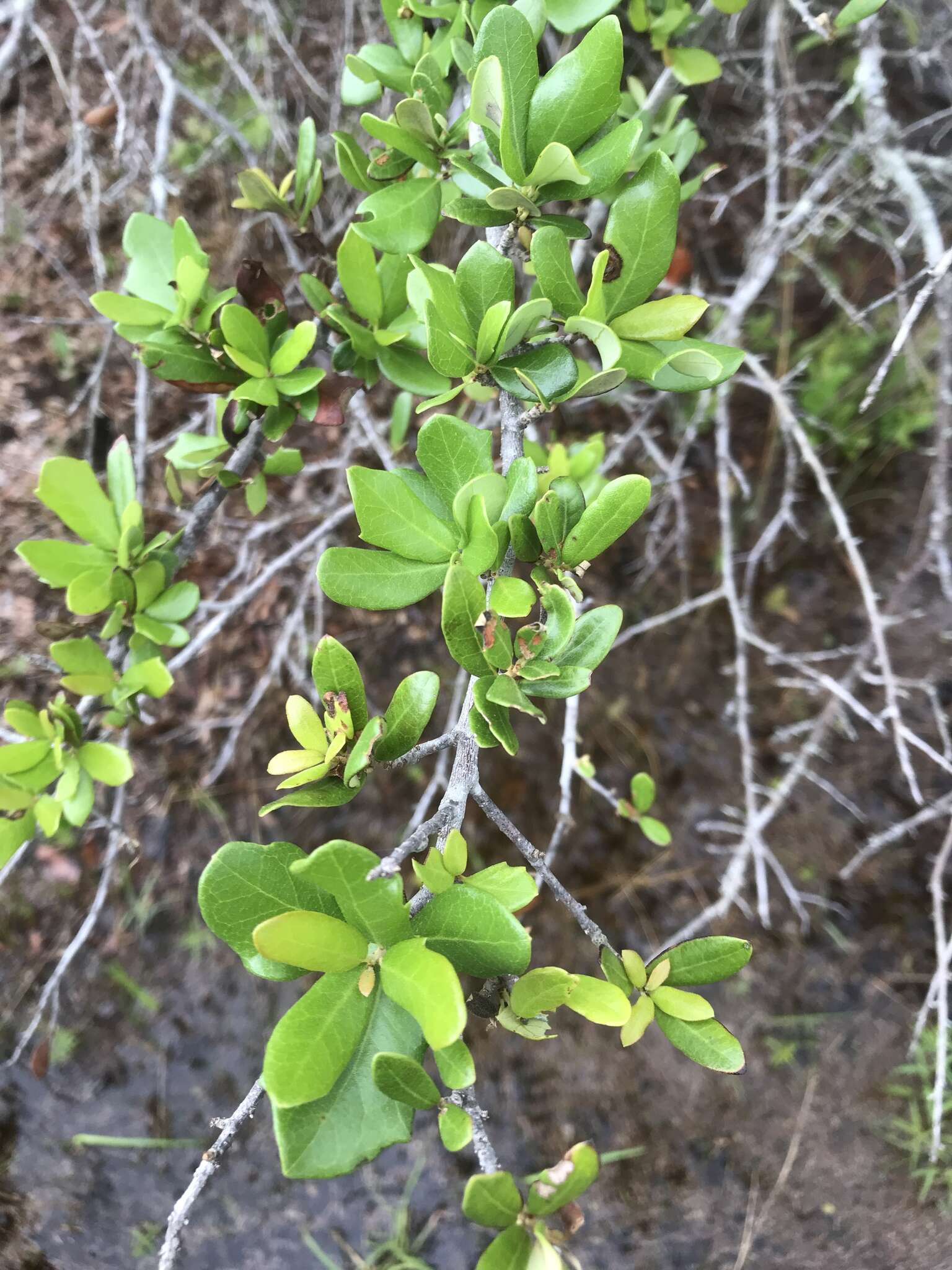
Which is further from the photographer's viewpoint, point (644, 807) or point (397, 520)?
point (644, 807)

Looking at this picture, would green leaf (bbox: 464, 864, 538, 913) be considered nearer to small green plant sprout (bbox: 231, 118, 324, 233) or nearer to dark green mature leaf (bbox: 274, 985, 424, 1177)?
dark green mature leaf (bbox: 274, 985, 424, 1177)

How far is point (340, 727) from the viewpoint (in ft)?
1.69

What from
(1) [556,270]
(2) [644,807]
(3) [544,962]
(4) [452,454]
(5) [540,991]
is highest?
(1) [556,270]

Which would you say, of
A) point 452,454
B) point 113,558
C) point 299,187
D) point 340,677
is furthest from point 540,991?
point 299,187

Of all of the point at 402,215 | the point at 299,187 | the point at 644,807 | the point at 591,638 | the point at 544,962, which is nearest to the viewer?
the point at 591,638

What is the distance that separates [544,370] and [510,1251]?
1.99 ft

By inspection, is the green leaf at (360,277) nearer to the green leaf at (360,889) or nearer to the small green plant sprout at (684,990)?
the green leaf at (360,889)

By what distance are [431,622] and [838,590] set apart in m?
1.25

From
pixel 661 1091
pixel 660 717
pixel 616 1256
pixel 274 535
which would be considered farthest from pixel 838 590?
pixel 616 1256

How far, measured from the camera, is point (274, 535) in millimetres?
1907

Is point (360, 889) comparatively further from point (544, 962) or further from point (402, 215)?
point (544, 962)

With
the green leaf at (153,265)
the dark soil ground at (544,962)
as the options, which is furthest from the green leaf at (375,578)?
the dark soil ground at (544,962)

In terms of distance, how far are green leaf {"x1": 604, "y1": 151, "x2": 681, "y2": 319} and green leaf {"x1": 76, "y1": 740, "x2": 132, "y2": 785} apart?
0.66 m

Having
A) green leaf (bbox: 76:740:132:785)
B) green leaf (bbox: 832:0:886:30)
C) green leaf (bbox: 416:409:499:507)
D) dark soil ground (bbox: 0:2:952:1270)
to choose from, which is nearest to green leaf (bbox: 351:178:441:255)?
green leaf (bbox: 416:409:499:507)
